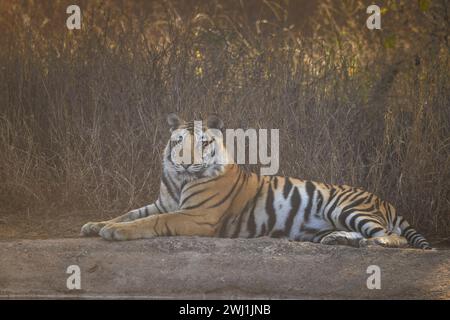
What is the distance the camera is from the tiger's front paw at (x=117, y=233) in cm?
543

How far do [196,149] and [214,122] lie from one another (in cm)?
29

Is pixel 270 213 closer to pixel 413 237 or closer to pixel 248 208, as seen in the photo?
pixel 248 208

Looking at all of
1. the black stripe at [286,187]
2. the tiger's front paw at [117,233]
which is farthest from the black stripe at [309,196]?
the tiger's front paw at [117,233]

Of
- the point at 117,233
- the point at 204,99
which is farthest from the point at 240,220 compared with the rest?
the point at 204,99

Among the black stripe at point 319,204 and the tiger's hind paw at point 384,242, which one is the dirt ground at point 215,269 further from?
the black stripe at point 319,204

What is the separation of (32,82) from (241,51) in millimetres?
2009

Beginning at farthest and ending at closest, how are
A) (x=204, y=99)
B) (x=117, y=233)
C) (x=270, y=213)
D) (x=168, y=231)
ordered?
(x=204, y=99) < (x=270, y=213) < (x=168, y=231) < (x=117, y=233)

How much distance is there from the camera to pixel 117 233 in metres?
5.43

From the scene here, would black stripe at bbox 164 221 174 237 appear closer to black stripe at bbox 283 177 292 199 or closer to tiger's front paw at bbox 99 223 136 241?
tiger's front paw at bbox 99 223 136 241

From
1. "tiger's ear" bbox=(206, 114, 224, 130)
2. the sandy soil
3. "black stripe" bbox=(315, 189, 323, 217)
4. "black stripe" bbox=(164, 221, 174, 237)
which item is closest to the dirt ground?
the sandy soil

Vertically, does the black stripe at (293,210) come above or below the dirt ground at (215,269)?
above

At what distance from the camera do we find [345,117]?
7.25 meters

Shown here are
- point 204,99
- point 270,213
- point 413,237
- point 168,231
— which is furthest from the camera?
point 204,99

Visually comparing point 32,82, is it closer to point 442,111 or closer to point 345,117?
point 345,117
